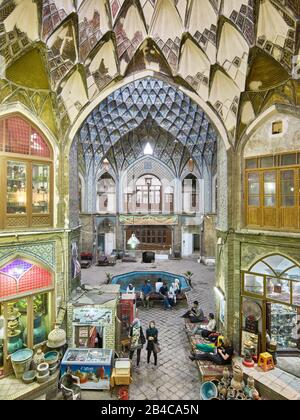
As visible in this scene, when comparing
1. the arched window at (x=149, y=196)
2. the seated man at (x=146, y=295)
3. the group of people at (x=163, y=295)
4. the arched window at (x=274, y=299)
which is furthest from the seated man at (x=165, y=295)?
the arched window at (x=149, y=196)

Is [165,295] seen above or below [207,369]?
above

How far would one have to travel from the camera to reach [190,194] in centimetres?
2155

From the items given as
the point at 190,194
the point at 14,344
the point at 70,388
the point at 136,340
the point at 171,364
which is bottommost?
the point at 171,364

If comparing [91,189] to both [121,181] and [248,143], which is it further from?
[248,143]

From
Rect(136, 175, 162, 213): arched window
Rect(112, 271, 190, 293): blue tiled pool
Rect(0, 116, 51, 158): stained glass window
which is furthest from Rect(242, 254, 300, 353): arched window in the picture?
Rect(136, 175, 162, 213): arched window

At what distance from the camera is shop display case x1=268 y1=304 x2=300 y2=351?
838 cm

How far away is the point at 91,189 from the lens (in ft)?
67.2

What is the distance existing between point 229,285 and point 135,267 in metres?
10.8

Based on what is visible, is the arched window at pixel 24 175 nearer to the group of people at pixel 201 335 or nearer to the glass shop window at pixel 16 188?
the glass shop window at pixel 16 188

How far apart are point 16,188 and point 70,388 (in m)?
6.03

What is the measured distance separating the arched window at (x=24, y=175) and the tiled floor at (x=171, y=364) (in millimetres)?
6036

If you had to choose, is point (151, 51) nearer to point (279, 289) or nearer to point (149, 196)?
point (279, 289)

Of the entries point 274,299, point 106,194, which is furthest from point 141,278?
point 274,299

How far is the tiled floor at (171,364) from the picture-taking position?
7.02 m
